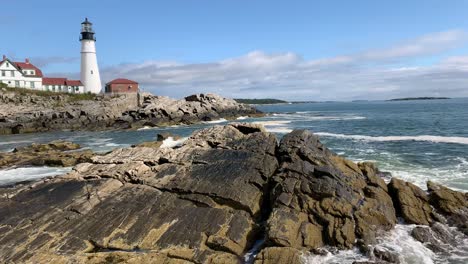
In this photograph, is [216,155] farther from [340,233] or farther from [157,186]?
[340,233]

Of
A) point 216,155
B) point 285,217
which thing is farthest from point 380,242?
point 216,155

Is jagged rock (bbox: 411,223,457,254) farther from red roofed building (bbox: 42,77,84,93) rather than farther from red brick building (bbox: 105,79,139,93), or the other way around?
red roofed building (bbox: 42,77,84,93)

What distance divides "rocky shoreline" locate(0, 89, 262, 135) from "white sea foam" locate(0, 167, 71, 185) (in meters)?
34.9

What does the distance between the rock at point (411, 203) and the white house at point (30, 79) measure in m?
76.1

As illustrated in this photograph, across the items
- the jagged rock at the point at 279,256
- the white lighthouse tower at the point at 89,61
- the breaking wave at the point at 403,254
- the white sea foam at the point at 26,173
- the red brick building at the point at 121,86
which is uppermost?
the white lighthouse tower at the point at 89,61

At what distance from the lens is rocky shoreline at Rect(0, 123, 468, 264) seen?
40.4 feet

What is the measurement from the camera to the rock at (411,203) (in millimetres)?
14883

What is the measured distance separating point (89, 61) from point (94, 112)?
60.8 feet

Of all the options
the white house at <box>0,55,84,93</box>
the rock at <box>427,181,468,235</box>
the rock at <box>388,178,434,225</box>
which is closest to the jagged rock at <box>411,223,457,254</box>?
the rock at <box>388,178,434,225</box>

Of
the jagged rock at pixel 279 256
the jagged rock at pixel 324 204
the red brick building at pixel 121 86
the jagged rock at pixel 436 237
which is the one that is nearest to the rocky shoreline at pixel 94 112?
the red brick building at pixel 121 86

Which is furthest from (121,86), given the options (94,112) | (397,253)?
(397,253)

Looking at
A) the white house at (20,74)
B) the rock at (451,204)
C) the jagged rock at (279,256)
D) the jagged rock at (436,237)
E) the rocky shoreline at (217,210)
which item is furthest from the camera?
the white house at (20,74)

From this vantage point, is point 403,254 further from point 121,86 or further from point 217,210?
point 121,86

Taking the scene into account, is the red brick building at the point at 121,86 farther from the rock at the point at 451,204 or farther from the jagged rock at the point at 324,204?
the rock at the point at 451,204
